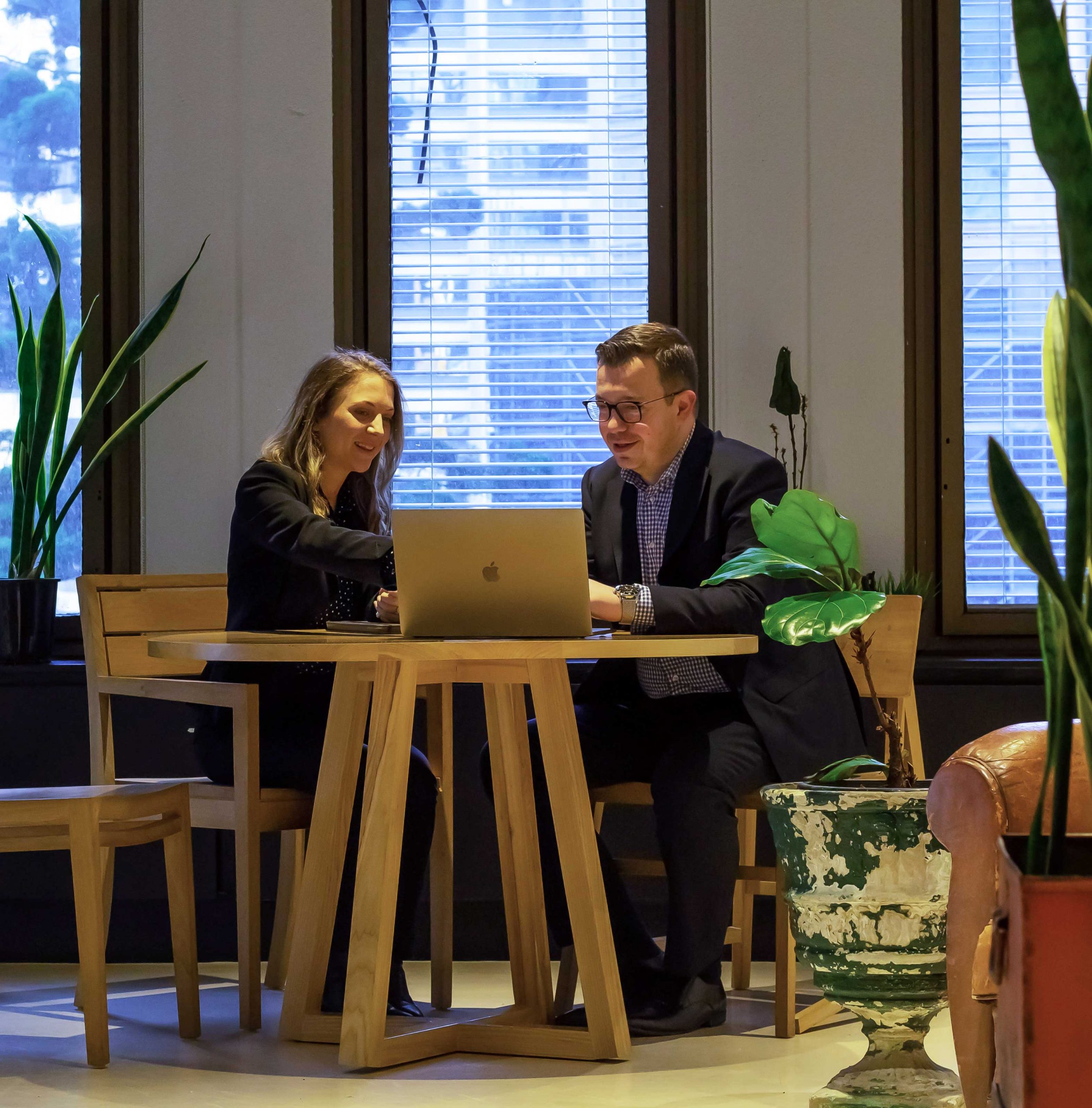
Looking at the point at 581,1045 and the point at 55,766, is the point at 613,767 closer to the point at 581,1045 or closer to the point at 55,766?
the point at 581,1045

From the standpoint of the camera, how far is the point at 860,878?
2055 mm

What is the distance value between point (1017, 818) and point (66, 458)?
263cm

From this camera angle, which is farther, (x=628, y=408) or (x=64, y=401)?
(x=64, y=401)

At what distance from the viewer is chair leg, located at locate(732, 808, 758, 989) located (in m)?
2.98

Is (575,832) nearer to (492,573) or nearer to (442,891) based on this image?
(492,573)

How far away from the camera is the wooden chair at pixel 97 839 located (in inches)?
93.1

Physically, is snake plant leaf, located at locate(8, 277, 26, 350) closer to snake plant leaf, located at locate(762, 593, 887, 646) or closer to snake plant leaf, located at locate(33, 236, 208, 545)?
snake plant leaf, located at locate(33, 236, 208, 545)

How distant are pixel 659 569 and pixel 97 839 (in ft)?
4.03

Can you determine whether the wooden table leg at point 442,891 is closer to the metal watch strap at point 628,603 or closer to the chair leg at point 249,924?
the chair leg at point 249,924

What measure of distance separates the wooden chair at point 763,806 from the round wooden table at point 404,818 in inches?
7.6

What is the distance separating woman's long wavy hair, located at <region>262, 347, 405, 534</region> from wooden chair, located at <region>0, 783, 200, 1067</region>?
717 millimetres

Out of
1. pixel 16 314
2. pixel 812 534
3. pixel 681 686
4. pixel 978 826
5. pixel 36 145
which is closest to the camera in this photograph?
pixel 978 826

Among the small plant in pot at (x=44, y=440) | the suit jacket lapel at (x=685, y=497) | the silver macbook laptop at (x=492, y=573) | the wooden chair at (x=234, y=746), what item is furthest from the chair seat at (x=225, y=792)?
the small plant in pot at (x=44, y=440)

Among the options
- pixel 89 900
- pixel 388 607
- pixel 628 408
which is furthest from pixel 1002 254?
pixel 89 900
